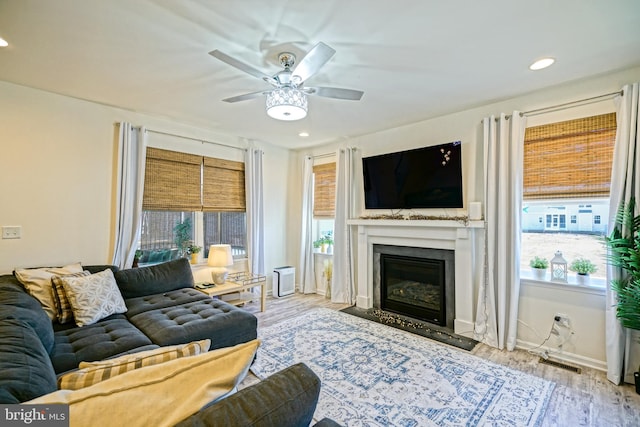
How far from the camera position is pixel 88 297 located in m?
2.40

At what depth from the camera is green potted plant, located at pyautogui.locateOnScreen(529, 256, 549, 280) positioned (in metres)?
2.92

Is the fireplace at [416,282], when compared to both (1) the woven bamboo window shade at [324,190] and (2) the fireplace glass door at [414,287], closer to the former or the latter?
(2) the fireplace glass door at [414,287]

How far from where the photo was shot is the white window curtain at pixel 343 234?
4.50 meters

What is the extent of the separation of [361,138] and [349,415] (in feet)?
11.9

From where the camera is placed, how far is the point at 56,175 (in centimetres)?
301

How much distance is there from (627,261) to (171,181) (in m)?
4.84

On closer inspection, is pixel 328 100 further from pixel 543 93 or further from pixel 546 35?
pixel 543 93

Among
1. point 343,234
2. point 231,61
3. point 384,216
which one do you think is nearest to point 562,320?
point 384,216

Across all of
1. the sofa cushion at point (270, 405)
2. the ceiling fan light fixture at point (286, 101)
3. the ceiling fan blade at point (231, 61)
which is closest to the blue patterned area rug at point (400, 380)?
the sofa cushion at point (270, 405)

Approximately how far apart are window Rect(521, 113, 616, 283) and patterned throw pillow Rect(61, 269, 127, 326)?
410 cm

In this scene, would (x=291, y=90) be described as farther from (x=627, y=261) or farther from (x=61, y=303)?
(x=627, y=261)

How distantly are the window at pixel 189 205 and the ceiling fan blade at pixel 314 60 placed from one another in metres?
2.57

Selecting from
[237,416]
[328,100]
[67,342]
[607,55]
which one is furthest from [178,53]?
[607,55]

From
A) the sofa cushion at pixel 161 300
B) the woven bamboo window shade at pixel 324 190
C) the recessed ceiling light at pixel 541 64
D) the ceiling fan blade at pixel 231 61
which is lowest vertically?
the sofa cushion at pixel 161 300
